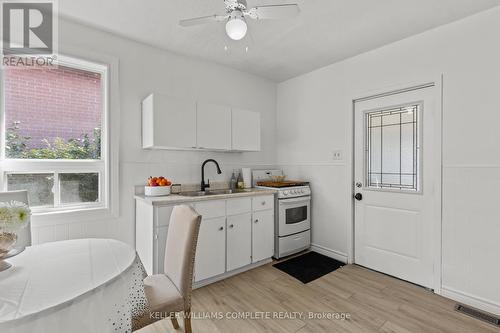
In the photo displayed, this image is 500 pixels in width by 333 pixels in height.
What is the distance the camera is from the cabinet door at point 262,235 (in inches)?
115

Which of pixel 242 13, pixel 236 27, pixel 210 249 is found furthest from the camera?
pixel 210 249

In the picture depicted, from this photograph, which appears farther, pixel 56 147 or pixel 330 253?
pixel 330 253

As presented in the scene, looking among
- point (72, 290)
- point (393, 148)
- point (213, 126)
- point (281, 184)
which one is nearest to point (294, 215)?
point (281, 184)

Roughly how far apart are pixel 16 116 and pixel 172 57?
1.64 meters

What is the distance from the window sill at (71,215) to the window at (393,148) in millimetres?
2994

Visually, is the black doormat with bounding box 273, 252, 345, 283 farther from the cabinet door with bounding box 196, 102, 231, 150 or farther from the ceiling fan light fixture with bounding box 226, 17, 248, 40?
the ceiling fan light fixture with bounding box 226, 17, 248, 40

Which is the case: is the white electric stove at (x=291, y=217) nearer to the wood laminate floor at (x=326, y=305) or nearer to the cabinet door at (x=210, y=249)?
the wood laminate floor at (x=326, y=305)

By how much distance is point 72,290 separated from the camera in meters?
0.95

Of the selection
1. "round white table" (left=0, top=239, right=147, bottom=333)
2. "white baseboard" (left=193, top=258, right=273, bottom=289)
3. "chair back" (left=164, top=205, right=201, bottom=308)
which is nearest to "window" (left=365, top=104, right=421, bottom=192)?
"white baseboard" (left=193, top=258, right=273, bottom=289)

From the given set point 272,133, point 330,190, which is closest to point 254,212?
point 330,190

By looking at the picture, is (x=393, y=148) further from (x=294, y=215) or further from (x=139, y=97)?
(x=139, y=97)

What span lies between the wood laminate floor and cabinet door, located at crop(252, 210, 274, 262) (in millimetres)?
246

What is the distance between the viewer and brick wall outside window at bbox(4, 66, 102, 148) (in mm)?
2174

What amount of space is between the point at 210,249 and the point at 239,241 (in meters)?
0.38
